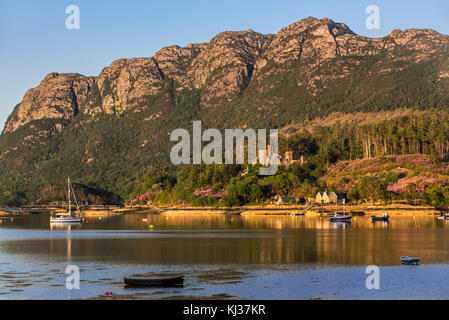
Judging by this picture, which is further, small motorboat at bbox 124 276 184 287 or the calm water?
small motorboat at bbox 124 276 184 287

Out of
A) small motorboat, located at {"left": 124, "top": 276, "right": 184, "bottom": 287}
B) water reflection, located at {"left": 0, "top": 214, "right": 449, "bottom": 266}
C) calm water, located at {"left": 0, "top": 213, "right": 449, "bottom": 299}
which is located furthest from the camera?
water reflection, located at {"left": 0, "top": 214, "right": 449, "bottom": 266}

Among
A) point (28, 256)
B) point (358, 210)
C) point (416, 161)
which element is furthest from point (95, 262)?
point (416, 161)

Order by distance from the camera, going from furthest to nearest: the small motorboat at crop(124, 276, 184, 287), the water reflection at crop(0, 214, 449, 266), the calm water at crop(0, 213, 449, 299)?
the water reflection at crop(0, 214, 449, 266), the small motorboat at crop(124, 276, 184, 287), the calm water at crop(0, 213, 449, 299)

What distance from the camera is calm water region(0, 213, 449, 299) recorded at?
1951 inches

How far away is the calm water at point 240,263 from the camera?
163 feet

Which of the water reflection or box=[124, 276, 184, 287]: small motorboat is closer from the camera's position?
box=[124, 276, 184, 287]: small motorboat

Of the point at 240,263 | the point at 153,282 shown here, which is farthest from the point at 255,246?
the point at 153,282

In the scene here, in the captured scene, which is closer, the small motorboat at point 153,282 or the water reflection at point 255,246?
the small motorboat at point 153,282

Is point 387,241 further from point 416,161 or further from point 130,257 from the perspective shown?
point 416,161

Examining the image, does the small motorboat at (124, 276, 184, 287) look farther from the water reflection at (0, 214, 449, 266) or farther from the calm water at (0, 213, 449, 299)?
the water reflection at (0, 214, 449, 266)

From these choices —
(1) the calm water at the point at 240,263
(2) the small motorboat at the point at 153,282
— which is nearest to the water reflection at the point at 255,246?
(1) the calm water at the point at 240,263

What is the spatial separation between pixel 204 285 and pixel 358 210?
10663 cm

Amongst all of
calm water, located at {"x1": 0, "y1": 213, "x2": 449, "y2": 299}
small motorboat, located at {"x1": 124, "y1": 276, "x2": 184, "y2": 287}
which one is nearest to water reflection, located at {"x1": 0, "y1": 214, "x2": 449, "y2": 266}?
calm water, located at {"x1": 0, "y1": 213, "x2": 449, "y2": 299}

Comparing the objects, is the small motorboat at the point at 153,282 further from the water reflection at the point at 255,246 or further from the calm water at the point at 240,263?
the water reflection at the point at 255,246
